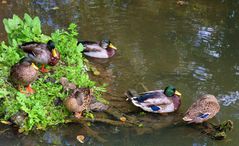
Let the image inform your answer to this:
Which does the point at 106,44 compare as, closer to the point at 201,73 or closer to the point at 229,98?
the point at 201,73

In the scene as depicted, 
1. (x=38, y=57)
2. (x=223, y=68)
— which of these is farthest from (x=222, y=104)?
(x=38, y=57)

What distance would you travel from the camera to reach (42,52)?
259 inches

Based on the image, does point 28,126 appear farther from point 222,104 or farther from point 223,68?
point 223,68

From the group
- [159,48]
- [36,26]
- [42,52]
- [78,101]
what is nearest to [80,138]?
[78,101]

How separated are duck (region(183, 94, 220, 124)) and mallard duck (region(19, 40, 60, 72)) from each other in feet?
7.41

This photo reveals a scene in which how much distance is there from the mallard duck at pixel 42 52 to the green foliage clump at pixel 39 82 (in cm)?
18

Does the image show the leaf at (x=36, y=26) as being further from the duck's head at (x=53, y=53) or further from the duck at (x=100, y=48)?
the duck at (x=100, y=48)

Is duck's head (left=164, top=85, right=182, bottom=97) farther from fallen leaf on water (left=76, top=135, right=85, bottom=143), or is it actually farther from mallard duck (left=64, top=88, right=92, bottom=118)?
fallen leaf on water (left=76, top=135, right=85, bottom=143)

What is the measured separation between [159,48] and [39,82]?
3079 mm

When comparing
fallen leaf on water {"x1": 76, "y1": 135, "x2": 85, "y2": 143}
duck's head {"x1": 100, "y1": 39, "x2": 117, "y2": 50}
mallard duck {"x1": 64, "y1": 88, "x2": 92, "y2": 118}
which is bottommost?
fallen leaf on water {"x1": 76, "y1": 135, "x2": 85, "y2": 143}

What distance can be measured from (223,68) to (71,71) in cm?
299

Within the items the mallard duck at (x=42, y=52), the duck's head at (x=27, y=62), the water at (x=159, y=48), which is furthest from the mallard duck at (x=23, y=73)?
the water at (x=159, y=48)

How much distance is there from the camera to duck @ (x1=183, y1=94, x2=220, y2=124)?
6.16 meters

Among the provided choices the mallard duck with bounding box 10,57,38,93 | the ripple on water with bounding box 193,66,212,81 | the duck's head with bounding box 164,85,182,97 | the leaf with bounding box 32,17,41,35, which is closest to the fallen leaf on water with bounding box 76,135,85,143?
the mallard duck with bounding box 10,57,38,93
